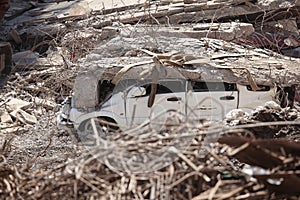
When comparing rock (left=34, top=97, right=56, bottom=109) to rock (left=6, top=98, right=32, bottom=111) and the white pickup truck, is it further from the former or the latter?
the white pickup truck

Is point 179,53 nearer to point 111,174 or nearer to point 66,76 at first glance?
point 66,76

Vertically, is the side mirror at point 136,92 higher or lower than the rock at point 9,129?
higher

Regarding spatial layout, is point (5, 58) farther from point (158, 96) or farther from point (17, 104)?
point (158, 96)

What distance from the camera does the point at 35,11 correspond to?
14031 millimetres

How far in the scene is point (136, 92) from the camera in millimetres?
6828

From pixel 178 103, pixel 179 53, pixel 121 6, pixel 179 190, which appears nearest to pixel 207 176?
pixel 179 190

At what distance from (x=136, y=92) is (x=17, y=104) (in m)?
2.90

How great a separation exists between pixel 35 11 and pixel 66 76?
6.39 m

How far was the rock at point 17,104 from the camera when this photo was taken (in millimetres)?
8820

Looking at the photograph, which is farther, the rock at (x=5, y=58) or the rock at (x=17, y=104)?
the rock at (x=5, y=58)

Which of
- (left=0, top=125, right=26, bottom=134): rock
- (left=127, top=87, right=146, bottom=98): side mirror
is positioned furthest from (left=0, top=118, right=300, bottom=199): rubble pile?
(left=0, top=125, right=26, bottom=134): rock

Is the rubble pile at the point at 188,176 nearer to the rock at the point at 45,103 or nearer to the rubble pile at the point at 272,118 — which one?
the rubble pile at the point at 272,118

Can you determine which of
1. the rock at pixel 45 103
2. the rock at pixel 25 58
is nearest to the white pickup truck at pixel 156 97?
the rock at pixel 45 103

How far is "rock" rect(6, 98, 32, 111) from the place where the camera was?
882 centimetres
